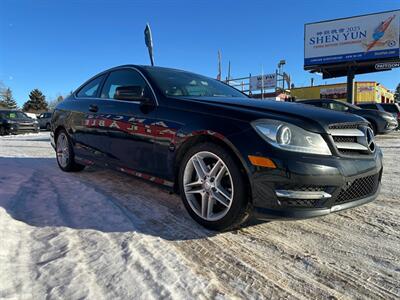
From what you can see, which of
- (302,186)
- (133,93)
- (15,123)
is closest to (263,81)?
(15,123)

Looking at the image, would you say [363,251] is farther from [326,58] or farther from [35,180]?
[326,58]

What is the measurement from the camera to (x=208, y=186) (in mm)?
2865

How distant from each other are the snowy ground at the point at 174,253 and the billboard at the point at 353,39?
927 inches

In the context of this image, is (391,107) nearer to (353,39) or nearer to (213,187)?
(353,39)

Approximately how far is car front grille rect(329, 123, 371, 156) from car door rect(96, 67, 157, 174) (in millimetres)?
1686

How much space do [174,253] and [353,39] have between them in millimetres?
26047

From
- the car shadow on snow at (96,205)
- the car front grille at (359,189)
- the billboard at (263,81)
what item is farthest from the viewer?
the billboard at (263,81)

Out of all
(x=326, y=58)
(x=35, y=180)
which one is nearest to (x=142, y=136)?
(x=35, y=180)

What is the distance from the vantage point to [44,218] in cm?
307

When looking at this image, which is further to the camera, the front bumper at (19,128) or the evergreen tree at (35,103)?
the evergreen tree at (35,103)

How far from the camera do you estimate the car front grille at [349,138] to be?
2.66 metres

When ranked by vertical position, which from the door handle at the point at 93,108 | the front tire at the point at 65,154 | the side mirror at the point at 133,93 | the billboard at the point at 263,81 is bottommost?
the front tire at the point at 65,154

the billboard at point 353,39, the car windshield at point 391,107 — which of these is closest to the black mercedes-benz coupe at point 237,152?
the car windshield at point 391,107

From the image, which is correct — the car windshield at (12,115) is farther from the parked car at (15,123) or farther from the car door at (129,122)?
the car door at (129,122)
